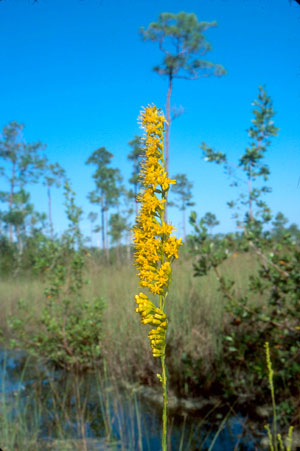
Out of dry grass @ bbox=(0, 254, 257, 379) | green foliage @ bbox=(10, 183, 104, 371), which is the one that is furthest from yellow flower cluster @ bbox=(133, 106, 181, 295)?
green foliage @ bbox=(10, 183, 104, 371)

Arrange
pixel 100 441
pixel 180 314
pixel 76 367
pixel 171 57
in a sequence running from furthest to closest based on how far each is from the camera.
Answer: pixel 76 367 → pixel 180 314 → pixel 100 441 → pixel 171 57

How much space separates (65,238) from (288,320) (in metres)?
3.56

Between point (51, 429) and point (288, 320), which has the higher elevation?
point (288, 320)

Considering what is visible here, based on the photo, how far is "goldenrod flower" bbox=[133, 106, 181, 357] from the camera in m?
0.76

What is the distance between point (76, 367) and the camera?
5723 mm

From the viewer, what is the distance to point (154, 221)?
777 mm

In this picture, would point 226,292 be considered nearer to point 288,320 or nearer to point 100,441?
point 288,320

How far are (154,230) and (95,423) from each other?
401cm

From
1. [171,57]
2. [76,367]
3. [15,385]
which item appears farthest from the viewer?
[76,367]

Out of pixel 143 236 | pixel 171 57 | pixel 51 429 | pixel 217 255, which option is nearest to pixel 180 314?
pixel 217 255

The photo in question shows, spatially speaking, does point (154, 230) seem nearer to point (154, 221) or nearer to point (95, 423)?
point (154, 221)

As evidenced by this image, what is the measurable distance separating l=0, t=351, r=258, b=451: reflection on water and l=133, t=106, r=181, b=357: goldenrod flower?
208 centimetres

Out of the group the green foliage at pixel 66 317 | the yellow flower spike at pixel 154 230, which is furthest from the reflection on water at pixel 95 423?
the yellow flower spike at pixel 154 230

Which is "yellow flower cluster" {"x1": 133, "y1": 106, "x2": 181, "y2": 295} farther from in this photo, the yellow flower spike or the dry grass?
the dry grass
